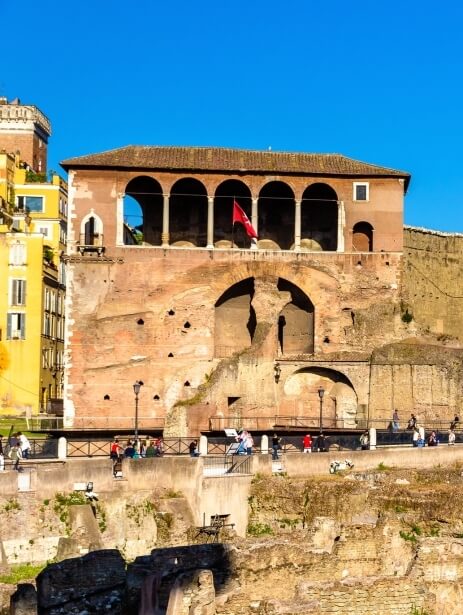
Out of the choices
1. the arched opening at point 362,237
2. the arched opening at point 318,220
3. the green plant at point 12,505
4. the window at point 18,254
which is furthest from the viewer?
the window at point 18,254

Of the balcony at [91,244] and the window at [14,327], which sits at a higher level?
the balcony at [91,244]

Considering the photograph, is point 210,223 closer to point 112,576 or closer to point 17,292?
point 17,292

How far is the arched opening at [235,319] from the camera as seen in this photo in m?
52.3

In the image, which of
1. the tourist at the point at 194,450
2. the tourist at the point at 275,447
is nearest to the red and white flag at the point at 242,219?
the tourist at the point at 275,447

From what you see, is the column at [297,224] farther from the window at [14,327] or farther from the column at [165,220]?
the window at [14,327]

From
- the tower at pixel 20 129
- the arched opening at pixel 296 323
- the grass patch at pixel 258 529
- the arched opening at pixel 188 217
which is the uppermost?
the tower at pixel 20 129

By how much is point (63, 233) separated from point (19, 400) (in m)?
15.3

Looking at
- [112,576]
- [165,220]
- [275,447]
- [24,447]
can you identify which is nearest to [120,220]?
[165,220]

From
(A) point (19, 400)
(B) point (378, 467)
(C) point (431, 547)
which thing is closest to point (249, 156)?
(A) point (19, 400)

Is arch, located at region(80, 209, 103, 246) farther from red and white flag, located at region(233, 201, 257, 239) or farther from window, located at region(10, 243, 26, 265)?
window, located at region(10, 243, 26, 265)

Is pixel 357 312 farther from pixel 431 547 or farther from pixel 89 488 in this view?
pixel 431 547

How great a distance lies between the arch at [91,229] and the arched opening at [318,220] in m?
9.32

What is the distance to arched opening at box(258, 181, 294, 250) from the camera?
182ft

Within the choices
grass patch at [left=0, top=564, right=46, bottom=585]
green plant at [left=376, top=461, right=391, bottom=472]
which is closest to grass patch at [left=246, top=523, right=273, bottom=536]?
→ green plant at [left=376, top=461, right=391, bottom=472]
